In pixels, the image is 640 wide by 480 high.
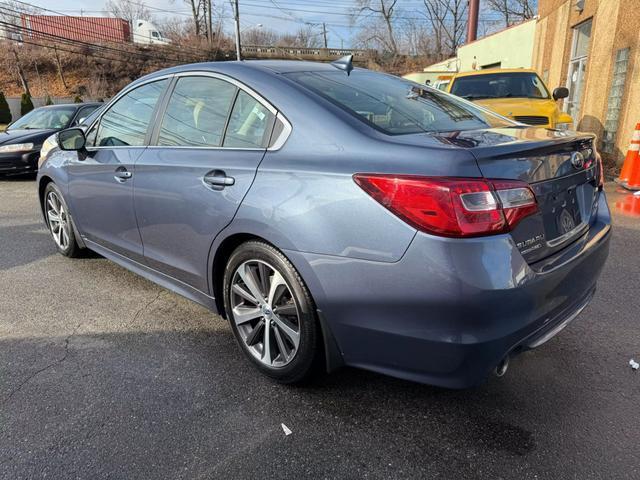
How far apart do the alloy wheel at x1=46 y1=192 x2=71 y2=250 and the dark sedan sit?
536 centimetres

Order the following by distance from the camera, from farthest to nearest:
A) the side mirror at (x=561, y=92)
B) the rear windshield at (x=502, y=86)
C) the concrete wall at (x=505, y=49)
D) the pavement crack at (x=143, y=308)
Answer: the concrete wall at (x=505, y=49), the rear windshield at (x=502, y=86), the side mirror at (x=561, y=92), the pavement crack at (x=143, y=308)

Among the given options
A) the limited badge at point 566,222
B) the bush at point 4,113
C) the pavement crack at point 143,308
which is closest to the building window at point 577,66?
the limited badge at point 566,222

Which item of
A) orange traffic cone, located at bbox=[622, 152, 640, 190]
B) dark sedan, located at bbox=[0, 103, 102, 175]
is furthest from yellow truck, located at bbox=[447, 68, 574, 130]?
dark sedan, located at bbox=[0, 103, 102, 175]

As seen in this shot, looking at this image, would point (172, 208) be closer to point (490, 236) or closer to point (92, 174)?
point (92, 174)

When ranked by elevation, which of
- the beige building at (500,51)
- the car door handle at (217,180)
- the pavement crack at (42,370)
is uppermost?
the beige building at (500,51)

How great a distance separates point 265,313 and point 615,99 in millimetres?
9826

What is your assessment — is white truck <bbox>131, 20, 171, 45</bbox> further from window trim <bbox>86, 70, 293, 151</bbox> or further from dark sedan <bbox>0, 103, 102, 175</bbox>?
window trim <bbox>86, 70, 293, 151</bbox>

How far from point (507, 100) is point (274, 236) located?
7082mm

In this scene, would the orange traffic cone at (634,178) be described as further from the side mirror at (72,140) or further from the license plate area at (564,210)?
the side mirror at (72,140)

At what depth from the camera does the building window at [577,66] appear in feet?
38.2

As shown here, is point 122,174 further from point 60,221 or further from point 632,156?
point 632,156

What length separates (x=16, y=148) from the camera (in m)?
9.04

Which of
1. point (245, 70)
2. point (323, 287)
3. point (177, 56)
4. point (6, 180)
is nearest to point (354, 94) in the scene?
point (245, 70)

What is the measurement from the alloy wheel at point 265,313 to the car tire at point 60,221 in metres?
2.36
